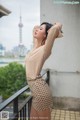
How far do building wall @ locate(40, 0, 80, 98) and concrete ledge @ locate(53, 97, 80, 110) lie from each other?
60 millimetres

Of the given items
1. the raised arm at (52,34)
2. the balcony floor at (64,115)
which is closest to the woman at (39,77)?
the raised arm at (52,34)

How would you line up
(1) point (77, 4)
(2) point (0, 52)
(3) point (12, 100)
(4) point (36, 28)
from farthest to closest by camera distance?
(1) point (77, 4) < (2) point (0, 52) < (4) point (36, 28) < (3) point (12, 100)

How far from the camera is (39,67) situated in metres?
1.58

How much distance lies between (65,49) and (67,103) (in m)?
0.80

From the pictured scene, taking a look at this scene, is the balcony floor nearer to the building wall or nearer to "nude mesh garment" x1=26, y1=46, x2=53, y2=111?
the building wall

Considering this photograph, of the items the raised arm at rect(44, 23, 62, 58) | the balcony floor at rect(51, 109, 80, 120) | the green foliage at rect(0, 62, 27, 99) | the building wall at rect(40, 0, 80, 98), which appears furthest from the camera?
the green foliage at rect(0, 62, 27, 99)

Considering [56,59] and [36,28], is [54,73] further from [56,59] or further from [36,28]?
[36,28]

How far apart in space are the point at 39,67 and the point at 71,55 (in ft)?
7.55

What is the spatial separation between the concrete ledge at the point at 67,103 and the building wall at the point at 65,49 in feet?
0.20

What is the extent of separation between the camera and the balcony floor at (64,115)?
343 centimetres

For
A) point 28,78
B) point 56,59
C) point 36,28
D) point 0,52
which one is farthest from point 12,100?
point 56,59

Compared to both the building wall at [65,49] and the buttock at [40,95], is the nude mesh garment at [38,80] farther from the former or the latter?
the building wall at [65,49]

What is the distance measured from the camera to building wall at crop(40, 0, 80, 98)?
150 inches

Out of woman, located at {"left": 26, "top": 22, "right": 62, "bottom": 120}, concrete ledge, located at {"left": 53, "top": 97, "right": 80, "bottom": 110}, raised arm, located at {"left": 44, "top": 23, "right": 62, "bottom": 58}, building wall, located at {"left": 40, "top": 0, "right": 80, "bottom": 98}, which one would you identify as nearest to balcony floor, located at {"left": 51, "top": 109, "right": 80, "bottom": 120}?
concrete ledge, located at {"left": 53, "top": 97, "right": 80, "bottom": 110}
